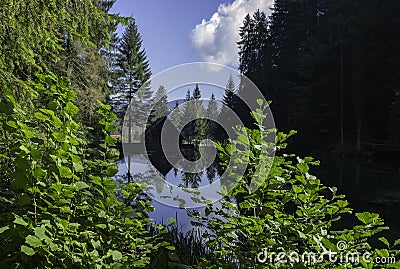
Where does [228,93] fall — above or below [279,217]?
above

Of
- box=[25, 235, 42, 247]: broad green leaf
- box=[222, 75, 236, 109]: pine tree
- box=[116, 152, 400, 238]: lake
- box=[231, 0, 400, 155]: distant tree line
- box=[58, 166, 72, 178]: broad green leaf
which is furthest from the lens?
box=[231, 0, 400, 155]: distant tree line

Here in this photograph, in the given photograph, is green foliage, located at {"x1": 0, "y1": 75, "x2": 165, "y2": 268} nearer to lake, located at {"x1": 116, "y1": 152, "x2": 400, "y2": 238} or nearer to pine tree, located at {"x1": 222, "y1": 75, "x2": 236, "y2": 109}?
lake, located at {"x1": 116, "y1": 152, "x2": 400, "y2": 238}

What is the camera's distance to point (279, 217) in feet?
4.40

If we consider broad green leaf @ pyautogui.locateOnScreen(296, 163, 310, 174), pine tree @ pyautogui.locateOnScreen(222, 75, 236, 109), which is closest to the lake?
pine tree @ pyautogui.locateOnScreen(222, 75, 236, 109)

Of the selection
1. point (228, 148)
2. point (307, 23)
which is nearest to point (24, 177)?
point (228, 148)

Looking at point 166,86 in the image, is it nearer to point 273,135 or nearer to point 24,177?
point 273,135

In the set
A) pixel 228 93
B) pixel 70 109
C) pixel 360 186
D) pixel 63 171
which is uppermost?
pixel 228 93

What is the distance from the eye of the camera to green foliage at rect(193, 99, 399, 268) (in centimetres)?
110

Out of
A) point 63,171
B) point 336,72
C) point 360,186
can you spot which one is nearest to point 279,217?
point 63,171

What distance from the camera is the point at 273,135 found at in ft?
4.95

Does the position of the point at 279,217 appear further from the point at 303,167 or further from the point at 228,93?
the point at 228,93

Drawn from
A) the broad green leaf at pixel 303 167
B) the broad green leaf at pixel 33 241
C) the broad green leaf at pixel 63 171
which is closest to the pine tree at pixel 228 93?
the broad green leaf at pixel 303 167

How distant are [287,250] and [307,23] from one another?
32.8m

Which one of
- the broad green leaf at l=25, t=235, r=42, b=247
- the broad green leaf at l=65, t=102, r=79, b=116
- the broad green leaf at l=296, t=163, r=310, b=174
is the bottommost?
the broad green leaf at l=25, t=235, r=42, b=247
